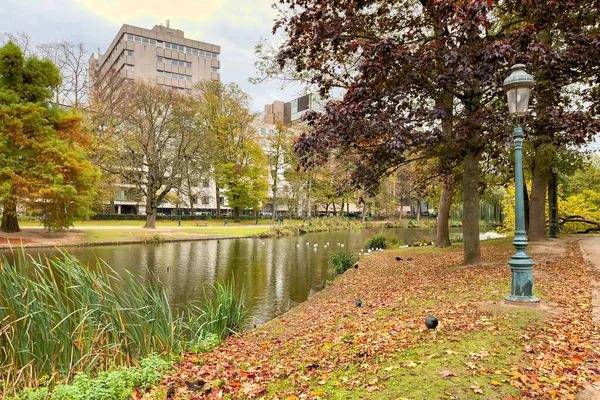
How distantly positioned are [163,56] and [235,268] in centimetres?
6414

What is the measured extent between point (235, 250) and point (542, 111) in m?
18.3

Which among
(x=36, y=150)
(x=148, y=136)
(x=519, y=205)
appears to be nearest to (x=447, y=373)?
(x=519, y=205)

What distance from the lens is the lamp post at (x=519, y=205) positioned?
623 cm

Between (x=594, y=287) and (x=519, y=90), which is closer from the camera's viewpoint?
(x=519, y=90)

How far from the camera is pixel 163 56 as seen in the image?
230ft

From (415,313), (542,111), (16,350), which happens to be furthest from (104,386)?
(542,111)

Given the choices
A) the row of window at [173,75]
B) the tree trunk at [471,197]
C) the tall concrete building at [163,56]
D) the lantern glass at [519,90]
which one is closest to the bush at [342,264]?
the tree trunk at [471,197]

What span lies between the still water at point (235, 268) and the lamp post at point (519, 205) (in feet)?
18.0

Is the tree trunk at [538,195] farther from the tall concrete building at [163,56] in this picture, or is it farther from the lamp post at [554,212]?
the tall concrete building at [163,56]

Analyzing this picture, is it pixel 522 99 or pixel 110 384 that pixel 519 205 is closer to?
pixel 522 99

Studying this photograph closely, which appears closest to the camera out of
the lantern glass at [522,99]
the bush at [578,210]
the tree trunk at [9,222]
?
the lantern glass at [522,99]

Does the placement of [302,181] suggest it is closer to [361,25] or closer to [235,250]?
[235,250]

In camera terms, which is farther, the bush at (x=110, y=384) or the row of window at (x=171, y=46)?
the row of window at (x=171, y=46)

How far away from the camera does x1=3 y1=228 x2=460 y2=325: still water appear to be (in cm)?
1191
